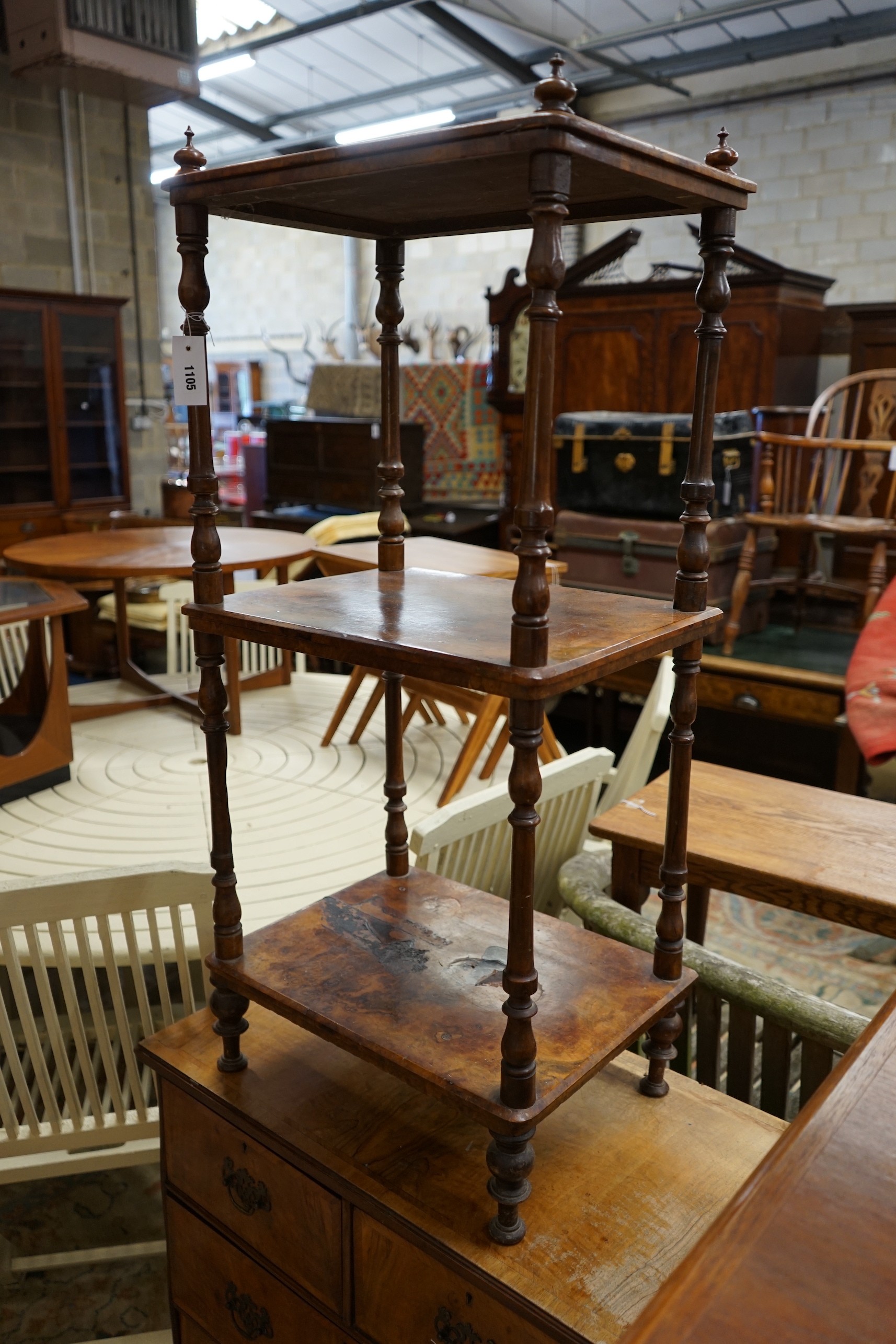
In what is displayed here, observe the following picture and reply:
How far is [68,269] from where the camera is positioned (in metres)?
6.75

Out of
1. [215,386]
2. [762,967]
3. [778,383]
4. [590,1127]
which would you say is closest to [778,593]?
[778,383]

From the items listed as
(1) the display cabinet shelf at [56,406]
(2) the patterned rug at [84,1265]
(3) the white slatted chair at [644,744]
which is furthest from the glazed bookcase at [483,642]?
(1) the display cabinet shelf at [56,406]

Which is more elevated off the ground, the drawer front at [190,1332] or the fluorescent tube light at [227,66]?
the fluorescent tube light at [227,66]

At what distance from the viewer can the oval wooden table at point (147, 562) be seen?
11.8 feet

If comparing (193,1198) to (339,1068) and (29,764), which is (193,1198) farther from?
(29,764)

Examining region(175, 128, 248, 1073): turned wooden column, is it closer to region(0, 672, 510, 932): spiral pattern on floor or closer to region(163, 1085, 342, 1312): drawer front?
region(163, 1085, 342, 1312): drawer front

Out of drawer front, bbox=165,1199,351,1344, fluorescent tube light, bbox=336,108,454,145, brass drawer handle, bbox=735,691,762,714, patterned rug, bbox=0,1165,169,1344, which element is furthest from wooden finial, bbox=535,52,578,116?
fluorescent tube light, bbox=336,108,454,145

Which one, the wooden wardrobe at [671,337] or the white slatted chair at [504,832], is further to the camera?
the wooden wardrobe at [671,337]

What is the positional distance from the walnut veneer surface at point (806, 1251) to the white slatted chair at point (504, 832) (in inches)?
39.7

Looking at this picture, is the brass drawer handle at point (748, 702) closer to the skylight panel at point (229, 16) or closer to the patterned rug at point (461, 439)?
the patterned rug at point (461, 439)

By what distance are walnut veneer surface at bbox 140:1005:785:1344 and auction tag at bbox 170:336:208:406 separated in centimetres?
92

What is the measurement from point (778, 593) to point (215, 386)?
9.89 meters

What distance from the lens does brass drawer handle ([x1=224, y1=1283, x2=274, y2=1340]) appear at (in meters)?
1.40

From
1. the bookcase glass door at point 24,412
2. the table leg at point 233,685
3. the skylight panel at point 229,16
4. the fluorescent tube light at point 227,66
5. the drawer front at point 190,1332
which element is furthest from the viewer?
the fluorescent tube light at point 227,66
